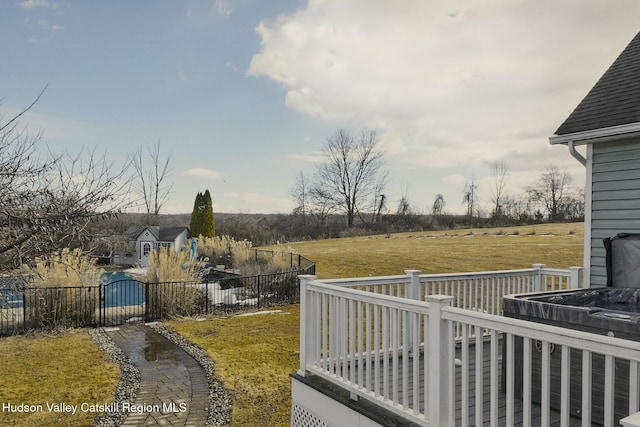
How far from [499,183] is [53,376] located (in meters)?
37.2

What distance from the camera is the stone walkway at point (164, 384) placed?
4609 mm

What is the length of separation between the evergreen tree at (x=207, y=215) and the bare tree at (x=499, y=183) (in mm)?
25888

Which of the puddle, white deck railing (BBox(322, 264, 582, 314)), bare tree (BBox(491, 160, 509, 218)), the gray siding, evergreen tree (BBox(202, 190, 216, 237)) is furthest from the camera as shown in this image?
bare tree (BBox(491, 160, 509, 218))

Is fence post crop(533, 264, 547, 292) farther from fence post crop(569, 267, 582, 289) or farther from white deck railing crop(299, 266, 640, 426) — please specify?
white deck railing crop(299, 266, 640, 426)

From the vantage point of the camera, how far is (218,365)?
248 inches

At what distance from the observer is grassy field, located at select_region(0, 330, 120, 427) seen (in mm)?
4703

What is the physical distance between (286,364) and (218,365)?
1.02m

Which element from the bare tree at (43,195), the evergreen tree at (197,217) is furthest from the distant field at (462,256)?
the bare tree at (43,195)

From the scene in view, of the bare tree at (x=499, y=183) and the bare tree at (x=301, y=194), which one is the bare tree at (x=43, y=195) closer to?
the bare tree at (x=301, y=194)

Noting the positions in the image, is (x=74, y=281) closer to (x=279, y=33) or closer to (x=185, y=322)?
(x=185, y=322)

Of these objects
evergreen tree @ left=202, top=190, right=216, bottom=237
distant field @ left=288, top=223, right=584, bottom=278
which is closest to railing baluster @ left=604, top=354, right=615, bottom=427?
distant field @ left=288, top=223, right=584, bottom=278

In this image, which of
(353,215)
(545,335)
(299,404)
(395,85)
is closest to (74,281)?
(299,404)

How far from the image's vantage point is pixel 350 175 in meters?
36.1

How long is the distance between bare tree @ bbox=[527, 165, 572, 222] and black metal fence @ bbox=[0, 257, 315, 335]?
31.0 m
